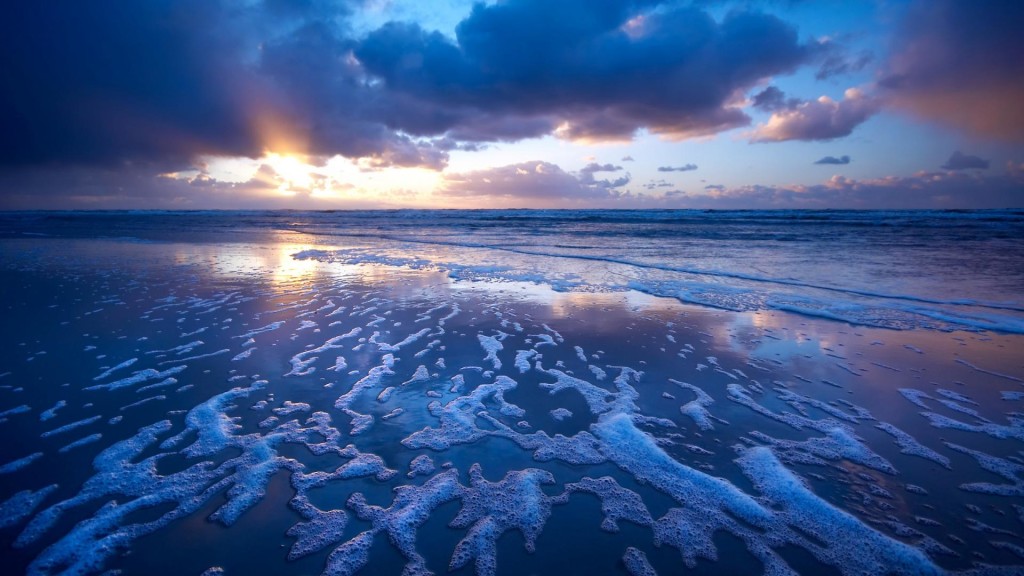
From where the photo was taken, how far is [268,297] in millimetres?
8758

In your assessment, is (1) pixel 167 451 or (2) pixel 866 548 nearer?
(2) pixel 866 548

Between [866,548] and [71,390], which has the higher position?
[71,390]

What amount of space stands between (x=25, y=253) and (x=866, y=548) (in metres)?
23.4

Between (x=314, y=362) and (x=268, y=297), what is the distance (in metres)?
4.25

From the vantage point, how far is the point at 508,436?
148 inches

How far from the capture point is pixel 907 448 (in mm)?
3588

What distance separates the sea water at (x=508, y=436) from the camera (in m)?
2.56

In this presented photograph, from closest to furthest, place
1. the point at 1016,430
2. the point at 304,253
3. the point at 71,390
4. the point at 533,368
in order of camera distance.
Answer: the point at 1016,430 < the point at 71,390 < the point at 533,368 < the point at 304,253

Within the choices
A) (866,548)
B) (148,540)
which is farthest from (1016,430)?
(148,540)

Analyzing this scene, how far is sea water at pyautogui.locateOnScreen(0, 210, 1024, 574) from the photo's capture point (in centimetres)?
256

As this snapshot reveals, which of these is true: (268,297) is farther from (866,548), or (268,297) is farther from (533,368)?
(866,548)

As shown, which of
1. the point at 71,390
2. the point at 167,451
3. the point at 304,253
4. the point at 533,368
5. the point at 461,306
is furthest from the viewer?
the point at 304,253

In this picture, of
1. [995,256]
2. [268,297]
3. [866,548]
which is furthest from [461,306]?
[995,256]

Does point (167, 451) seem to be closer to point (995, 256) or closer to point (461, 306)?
point (461, 306)
